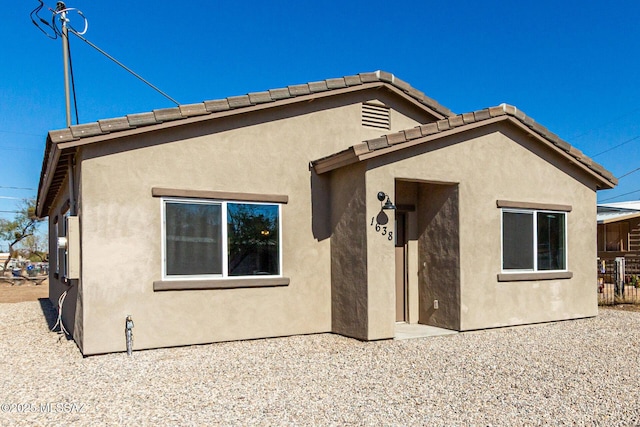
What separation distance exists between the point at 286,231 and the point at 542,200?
570cm

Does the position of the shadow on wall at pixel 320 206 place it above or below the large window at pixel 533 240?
above

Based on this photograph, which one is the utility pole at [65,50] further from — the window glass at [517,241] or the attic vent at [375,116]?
the window glass at [517,241]

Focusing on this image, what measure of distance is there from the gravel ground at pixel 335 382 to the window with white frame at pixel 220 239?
1.29 metres

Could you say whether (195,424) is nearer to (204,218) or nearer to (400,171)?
(204,218)

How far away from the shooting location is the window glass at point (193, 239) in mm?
8539

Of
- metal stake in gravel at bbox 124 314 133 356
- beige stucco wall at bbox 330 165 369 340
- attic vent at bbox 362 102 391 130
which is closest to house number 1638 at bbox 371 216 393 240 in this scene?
beige stucco wall at bbox 330 165 369 340

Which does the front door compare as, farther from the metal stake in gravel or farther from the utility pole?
the utility pole

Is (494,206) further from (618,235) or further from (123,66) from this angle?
(618,235)

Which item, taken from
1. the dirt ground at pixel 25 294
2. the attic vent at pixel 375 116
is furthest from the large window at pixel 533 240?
the dirt ground at pixel 25 294

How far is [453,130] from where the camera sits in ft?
31.5

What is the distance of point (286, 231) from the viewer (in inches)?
372

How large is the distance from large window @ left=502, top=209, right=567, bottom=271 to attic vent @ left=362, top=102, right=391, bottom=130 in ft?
10.1

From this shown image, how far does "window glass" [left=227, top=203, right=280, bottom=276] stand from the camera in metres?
8.98

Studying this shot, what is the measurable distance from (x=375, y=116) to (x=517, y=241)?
3974 mm
